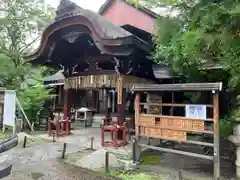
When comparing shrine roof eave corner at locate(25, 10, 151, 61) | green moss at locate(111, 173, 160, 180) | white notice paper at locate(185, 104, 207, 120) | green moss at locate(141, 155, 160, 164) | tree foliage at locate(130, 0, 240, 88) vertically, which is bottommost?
green moss at locate(111, 173, 160, 180)

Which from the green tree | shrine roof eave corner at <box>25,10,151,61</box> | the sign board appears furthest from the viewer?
the green tree

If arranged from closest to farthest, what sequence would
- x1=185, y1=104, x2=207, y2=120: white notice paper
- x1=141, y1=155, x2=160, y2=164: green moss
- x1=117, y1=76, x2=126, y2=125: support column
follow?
x1=185, y1=104, x2=207, y2=120: white notice paper → x1=141, y1=155, x2=160, y2=164: green moss → x1=117, y1=76, x2=126, y2=125: support column

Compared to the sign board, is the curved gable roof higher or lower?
higher

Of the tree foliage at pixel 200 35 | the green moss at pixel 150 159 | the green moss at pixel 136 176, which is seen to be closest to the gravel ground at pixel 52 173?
the green moss at pixel 136 176

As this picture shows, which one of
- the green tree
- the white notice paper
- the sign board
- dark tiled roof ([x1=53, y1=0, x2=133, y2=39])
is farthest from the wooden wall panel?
the green tree

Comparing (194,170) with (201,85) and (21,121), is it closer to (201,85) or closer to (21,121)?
(201,85)

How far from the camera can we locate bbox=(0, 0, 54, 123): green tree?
41.4ft

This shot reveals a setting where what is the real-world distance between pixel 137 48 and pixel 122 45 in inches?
28.1

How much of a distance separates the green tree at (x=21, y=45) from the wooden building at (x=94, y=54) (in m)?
2.12

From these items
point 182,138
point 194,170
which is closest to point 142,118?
point 182,138

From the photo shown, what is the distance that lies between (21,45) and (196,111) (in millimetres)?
15014

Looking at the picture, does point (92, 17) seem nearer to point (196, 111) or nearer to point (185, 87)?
point (185, 87)

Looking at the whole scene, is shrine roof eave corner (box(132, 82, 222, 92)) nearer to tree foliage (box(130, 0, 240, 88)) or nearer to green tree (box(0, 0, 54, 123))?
tree foliage (box(130, 0, 240, 88))

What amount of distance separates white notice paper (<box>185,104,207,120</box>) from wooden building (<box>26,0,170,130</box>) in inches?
125
